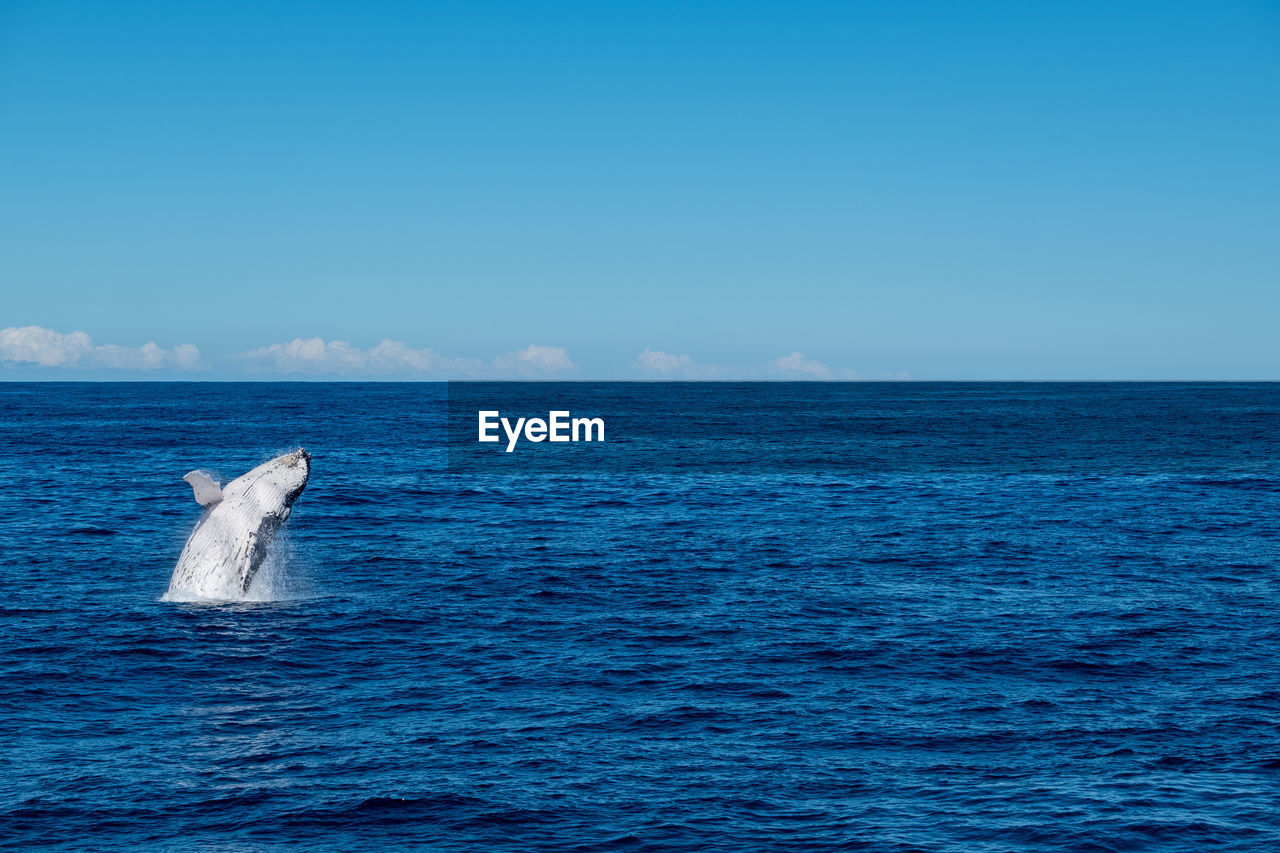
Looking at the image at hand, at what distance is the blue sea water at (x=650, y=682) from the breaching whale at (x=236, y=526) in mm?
1060

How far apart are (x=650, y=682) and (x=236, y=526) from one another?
13454mm

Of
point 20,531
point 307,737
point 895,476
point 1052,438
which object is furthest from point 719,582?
point 1052,438

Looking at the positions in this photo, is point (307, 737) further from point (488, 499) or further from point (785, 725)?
point (488, 499)

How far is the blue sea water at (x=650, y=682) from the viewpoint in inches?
708

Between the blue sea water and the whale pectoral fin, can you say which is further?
the whale pectoral fin

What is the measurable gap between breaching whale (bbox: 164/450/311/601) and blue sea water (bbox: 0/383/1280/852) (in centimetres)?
106

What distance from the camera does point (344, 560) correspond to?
39656 millimetres

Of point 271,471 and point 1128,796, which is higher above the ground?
point 271,471

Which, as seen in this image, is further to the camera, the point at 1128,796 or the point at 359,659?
the point at 359,659

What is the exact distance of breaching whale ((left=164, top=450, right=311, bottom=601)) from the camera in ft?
101

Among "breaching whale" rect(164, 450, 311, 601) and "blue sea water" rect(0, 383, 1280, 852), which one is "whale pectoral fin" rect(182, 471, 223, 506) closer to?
"breaching whale" rect(164, 450, 311, 601)

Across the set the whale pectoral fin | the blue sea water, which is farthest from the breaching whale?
the blue sea water

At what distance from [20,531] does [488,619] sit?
24.4 metres

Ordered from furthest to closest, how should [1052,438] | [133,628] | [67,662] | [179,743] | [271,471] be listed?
1. [1052,438]
2. [271,471]
3. [133,628]
4. [67,662]
5. [179,743]
